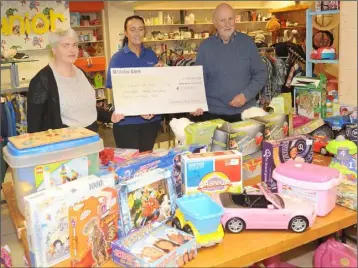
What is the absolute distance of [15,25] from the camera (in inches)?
288

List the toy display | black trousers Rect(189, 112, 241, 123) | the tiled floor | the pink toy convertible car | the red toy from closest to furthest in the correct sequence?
the toy display, the pink toy convertible car, the tiled floor, the red toy, black trousers Rect(189, 112, 241, 123)

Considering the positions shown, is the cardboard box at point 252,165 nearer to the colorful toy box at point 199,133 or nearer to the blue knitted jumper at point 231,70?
the colorful toy box at point 199,133

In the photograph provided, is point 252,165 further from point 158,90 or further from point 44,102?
point 44,102

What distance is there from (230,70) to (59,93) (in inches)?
50.3

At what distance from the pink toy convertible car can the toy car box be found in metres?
0.46

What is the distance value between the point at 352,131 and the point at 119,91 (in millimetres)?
1497

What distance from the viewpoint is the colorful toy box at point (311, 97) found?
2.89 metres

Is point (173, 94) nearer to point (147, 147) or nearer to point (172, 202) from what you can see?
point (147, 147)

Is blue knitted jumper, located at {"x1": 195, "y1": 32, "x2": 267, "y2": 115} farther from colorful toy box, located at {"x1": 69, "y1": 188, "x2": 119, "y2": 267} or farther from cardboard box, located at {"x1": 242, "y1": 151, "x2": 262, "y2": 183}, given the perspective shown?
colorful toy box, located at {"x1": 69, "y1": 188, "x2": 119, "y2": 267}

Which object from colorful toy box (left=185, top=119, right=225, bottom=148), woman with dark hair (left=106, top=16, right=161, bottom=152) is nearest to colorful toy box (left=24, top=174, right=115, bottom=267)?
colorful toy box (left=185, top=119, right=225, bottom=148)

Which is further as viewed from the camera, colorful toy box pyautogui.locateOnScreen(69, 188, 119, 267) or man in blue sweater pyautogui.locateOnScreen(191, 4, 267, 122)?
man in blue sweater pyautogui.locateOnScreen(191, 4, 267, 122)

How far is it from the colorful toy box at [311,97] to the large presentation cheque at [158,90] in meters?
0.68

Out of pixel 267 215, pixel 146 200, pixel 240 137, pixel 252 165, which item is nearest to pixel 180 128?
pixel 240 137

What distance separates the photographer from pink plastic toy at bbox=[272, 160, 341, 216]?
1.82 m
